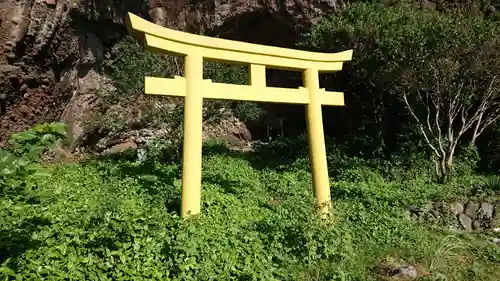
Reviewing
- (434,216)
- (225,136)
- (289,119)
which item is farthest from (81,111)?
(434,216)

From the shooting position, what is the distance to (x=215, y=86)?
5.30 meters

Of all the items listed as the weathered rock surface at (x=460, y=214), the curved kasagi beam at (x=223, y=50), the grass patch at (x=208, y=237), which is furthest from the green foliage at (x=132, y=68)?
the weathered rock surface at (x=460, y=214)

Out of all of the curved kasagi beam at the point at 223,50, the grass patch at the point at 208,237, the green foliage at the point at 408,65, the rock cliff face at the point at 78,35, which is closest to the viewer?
the grass patch at the point at 208,237

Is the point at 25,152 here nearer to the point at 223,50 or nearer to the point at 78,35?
the point at 223,50

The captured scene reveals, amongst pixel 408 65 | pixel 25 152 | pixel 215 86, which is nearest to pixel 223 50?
pixel 215 86

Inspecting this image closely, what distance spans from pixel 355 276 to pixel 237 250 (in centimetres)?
129

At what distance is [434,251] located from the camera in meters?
5.20

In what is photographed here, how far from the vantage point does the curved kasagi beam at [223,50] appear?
4848 mm

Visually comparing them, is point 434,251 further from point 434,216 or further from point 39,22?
point 39,22

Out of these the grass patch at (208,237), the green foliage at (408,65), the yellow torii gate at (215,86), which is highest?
the green foliage at (408,65)

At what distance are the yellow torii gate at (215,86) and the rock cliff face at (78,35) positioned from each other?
17.9 ft

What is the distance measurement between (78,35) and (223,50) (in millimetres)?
6704

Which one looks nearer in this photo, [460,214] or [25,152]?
[25,152]

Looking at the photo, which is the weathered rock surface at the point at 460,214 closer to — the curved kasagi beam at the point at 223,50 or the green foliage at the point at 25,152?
the curved kasagi beam at the point at 223,50
